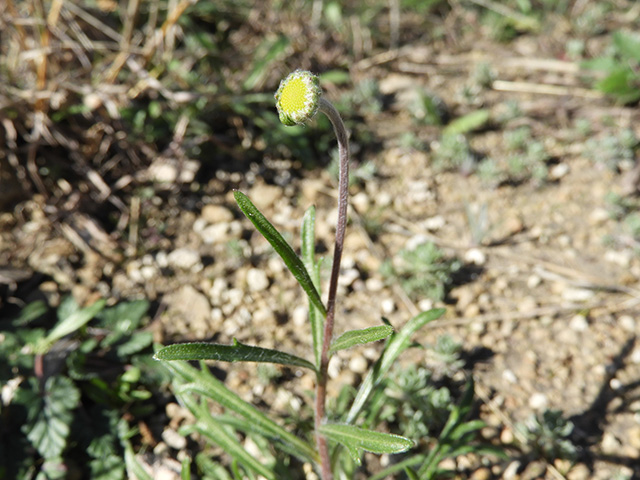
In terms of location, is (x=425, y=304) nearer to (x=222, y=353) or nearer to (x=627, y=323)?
(x=627, y=323)

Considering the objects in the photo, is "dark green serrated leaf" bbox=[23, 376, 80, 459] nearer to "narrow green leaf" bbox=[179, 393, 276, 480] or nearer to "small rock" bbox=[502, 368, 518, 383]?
"narrow green leaf" bbox=[179, 393, 276, 480]

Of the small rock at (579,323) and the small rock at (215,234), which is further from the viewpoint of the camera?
the small rock at (215,234)

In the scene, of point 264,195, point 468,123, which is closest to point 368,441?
point 264,195

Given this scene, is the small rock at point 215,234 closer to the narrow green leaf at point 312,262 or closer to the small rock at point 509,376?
the narrow green leaf at point 312,262

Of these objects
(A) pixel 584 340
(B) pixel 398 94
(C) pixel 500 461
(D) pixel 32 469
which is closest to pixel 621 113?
(B) pixel 398 94

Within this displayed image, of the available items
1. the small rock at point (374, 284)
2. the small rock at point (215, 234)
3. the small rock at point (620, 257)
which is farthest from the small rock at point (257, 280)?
the small rock at point (620, 257)

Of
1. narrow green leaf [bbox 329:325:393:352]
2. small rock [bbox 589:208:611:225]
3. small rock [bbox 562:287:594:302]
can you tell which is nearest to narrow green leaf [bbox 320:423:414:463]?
narrow green leaf [bbox 329:325:393:352]

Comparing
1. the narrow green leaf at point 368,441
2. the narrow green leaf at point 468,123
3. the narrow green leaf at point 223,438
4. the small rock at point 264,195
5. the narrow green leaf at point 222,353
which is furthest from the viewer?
the narrow green leaf at point 468,123
